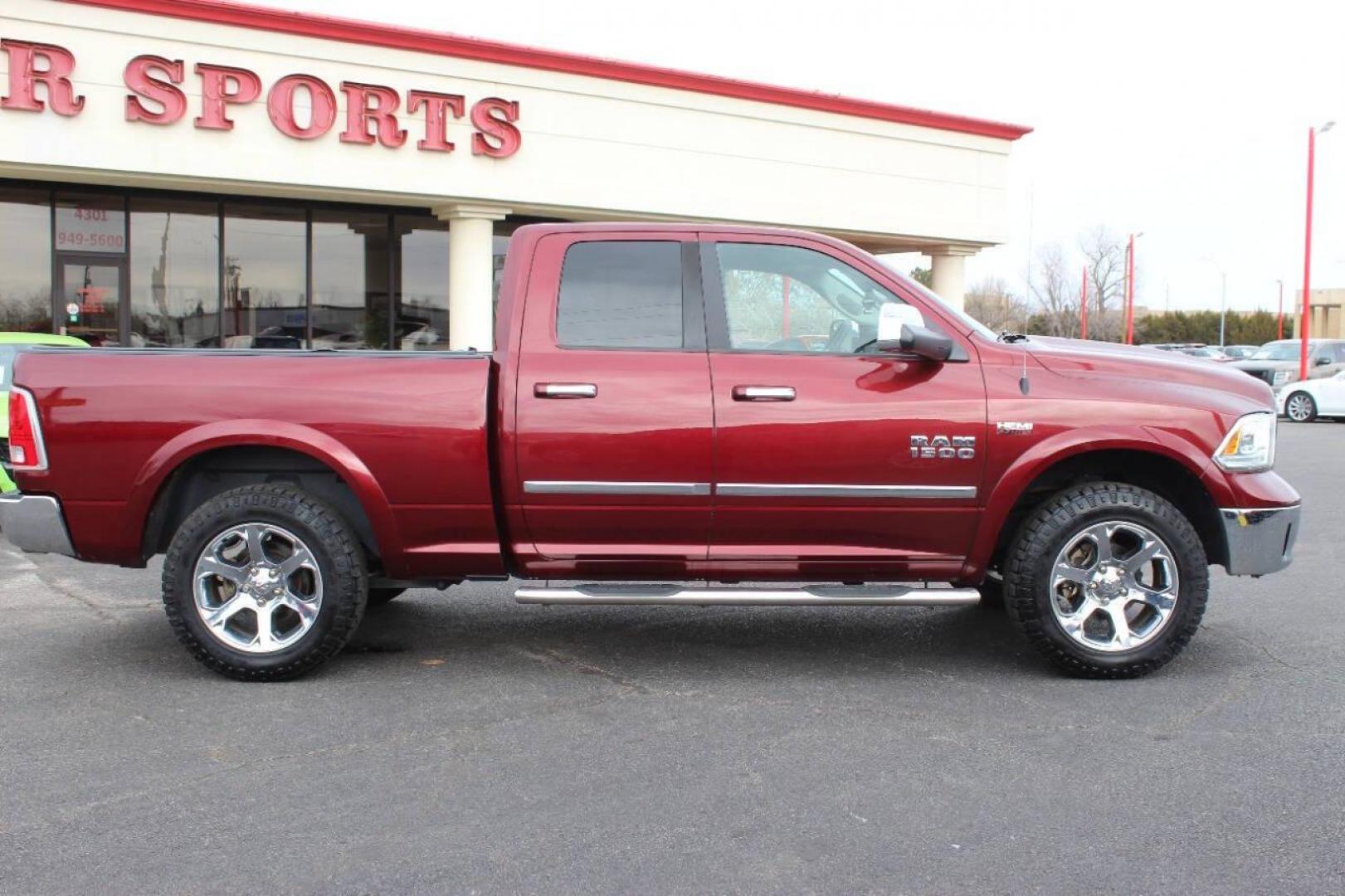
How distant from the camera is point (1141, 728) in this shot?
451 centimetres

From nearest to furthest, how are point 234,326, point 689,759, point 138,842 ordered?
point 138,842 < point 689,759 < point 234,326

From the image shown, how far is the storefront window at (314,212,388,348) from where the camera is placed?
64.0ft

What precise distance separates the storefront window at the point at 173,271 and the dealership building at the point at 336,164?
0.09 ft

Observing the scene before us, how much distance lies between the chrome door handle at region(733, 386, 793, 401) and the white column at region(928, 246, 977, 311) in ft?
63.8

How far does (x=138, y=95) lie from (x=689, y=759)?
1506 cm

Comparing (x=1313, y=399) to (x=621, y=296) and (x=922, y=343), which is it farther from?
(x=621, y=296)

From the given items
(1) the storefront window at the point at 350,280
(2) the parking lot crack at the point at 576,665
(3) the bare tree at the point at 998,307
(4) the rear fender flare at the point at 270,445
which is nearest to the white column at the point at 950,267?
(1) the storefront window at the point at 350,280

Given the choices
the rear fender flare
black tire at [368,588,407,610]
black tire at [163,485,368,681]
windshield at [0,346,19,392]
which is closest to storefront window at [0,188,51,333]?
windshield at [0,346,19,392]

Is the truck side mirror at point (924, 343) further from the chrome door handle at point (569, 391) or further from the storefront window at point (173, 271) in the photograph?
the storefront window at point (173, 271)

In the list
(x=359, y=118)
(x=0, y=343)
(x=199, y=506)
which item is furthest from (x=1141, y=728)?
(x=359, y=118)

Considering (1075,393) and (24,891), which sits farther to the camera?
(1075,393)

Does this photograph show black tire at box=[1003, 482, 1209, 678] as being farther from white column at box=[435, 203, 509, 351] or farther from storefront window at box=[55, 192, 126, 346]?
storefront window at box=[55, 192, 126, 346]

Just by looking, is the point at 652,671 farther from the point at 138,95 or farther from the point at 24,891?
the point at 138,95

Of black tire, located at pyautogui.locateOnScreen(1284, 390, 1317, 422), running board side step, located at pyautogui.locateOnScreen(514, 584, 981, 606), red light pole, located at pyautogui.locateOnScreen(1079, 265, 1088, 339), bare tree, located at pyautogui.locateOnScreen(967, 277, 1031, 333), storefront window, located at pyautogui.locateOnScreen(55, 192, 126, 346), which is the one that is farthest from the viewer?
bare tree, located at pyautogui.locateOnScreen(967, 277, 1031, 333)
